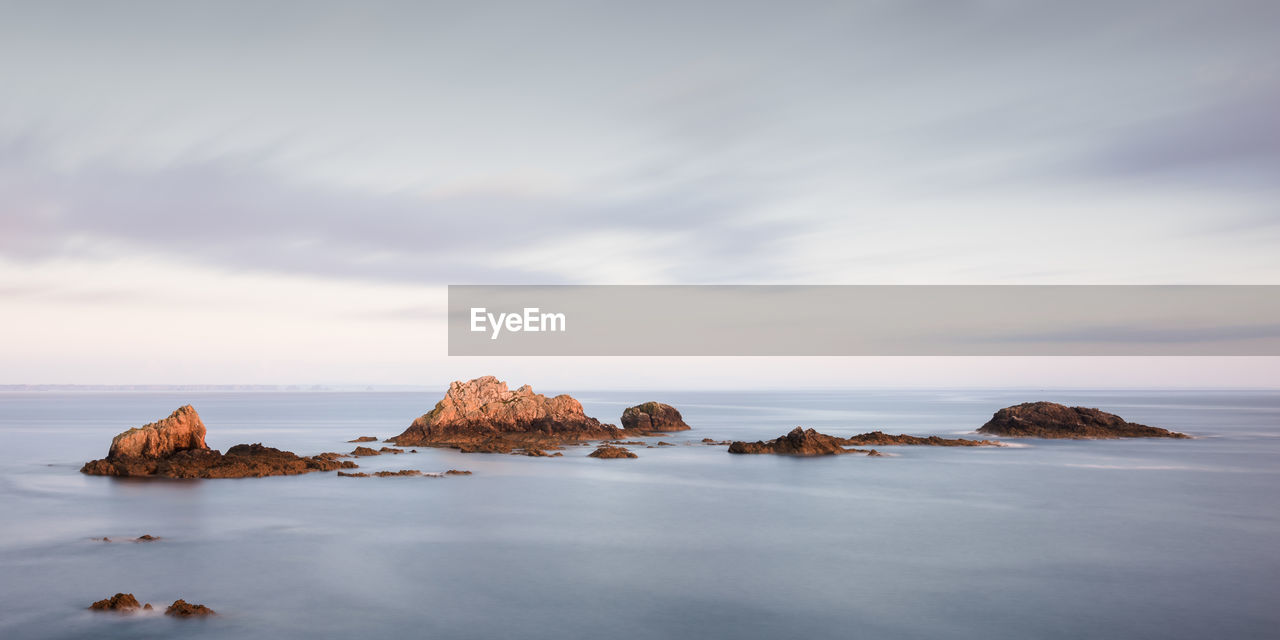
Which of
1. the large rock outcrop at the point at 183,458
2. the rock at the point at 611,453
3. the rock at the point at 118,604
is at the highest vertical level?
the large rock outcrop at the point at 183,458

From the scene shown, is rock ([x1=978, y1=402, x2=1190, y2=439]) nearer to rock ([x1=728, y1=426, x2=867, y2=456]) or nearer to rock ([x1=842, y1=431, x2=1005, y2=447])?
rock ([x1=842, y1=431, x2=1005, y2=447])

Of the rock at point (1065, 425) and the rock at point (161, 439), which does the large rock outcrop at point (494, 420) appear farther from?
the rock at point (1065, 425)

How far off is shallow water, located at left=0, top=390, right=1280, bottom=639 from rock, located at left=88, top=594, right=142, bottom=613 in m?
0.46

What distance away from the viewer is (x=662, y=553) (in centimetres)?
2677

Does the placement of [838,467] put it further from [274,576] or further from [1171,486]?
[274,576]

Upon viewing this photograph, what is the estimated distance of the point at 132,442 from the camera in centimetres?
4519

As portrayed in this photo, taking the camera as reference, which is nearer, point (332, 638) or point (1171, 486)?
point (332, 638)

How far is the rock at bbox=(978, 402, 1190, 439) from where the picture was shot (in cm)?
7162

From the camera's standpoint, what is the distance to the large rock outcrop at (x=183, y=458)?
141 ft

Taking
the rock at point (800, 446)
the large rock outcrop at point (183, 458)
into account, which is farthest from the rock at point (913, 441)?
the large rock outcrop at point (183, 458)

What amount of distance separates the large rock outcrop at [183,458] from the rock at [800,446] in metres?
31.0

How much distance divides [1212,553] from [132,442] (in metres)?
55.3

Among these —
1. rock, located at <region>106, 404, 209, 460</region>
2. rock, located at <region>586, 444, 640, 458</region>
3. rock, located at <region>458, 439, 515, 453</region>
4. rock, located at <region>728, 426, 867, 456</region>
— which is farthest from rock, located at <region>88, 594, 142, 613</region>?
rock, located at <region>728, 426, 867, 456</region>

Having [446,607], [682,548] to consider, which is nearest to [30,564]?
[446,607]
